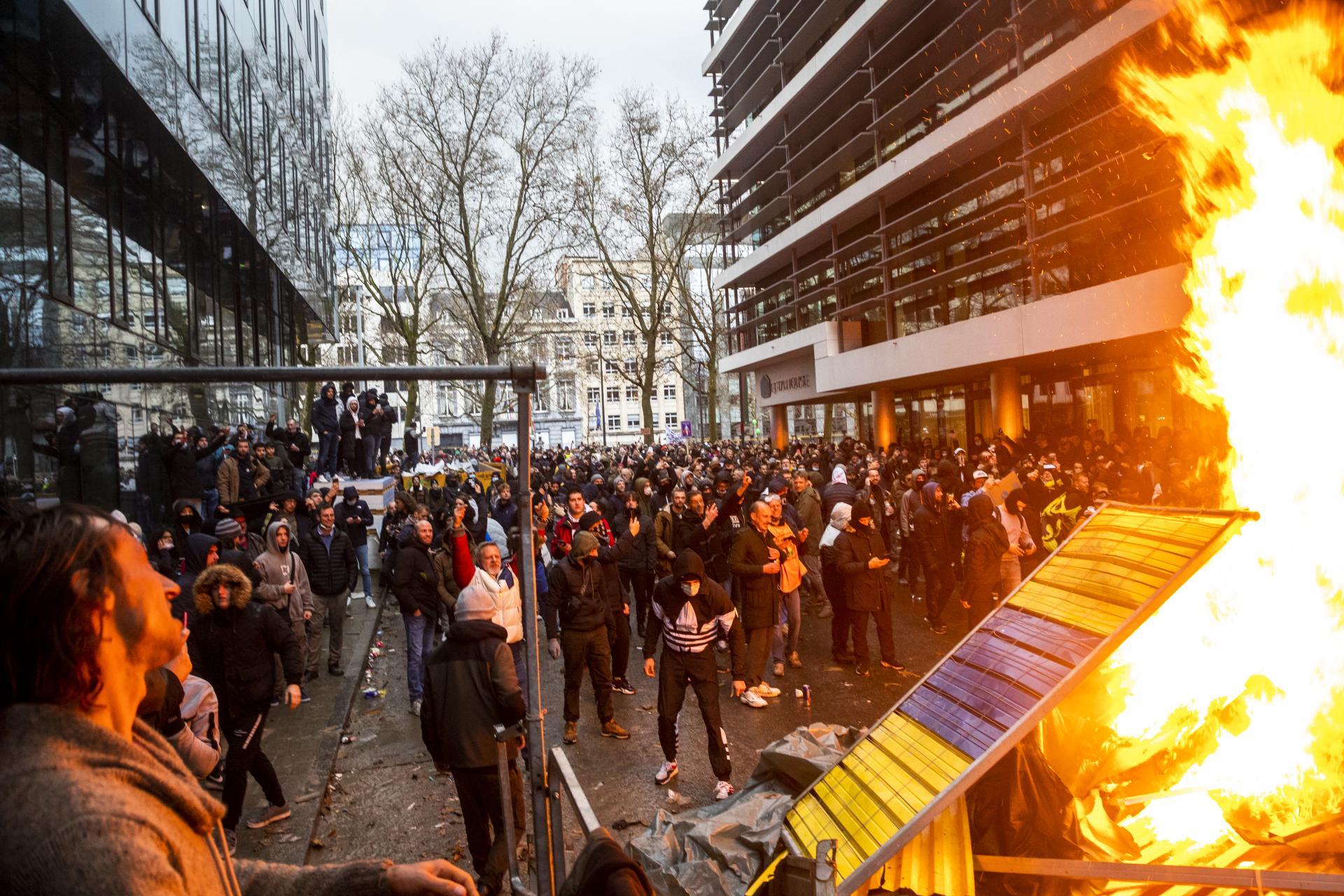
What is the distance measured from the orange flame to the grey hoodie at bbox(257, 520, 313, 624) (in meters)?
6.82

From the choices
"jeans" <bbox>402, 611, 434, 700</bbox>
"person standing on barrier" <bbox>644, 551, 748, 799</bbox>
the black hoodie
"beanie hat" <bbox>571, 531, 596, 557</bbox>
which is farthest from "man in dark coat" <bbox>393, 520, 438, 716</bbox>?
the black hoodie

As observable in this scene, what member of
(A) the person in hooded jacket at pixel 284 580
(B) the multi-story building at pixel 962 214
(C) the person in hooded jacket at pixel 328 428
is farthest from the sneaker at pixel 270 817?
(B) the multi-story building at pixel 962 214

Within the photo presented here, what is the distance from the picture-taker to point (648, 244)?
1570 inches

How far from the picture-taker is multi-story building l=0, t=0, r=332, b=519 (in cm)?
912

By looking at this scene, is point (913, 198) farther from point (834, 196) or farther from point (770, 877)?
point (770, 877)

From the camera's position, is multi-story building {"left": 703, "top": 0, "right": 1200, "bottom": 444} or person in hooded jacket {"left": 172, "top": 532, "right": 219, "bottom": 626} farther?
multi-story building {"left": 703, "top": 0, "right": 1200, "bottom": 444}

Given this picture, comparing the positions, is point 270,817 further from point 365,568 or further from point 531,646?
point 365,568

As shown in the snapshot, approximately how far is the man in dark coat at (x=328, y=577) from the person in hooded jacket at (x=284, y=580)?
58 centimetres

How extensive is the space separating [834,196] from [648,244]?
10.8 metres

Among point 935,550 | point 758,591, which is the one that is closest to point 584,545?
point 758,591

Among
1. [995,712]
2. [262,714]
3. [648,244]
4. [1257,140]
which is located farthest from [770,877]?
[648,244]

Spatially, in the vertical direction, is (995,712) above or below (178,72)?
below

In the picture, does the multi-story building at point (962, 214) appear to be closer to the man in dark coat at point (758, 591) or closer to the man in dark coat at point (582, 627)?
the man in dark coat at point (758, 591)

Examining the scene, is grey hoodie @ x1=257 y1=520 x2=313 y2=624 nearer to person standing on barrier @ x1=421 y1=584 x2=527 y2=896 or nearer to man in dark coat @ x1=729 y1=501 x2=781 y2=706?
person standing on barrier @ x1=421 y1=584 x2=527 y2=896
